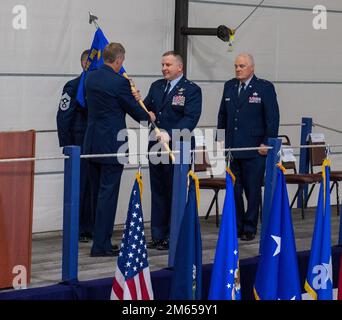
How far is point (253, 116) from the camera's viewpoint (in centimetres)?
813

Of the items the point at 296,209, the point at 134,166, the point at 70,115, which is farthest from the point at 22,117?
the point at 296,209

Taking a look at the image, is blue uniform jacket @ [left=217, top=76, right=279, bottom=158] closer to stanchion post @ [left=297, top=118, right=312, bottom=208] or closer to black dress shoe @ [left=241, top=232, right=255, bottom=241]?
black dress shoe @ [left=241, top=232, right=255, bottom=241]

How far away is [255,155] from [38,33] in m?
1.86

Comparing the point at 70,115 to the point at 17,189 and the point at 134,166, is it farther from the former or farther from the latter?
the point at 17,189

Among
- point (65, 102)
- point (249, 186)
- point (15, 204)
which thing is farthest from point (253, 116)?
point (15, 204)

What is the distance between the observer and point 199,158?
8773mm

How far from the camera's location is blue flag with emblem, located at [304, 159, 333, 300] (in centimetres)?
689

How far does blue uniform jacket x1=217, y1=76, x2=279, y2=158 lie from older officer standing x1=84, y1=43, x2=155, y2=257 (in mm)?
1112

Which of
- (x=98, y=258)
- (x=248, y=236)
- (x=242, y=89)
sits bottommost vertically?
(x=98, y=258)

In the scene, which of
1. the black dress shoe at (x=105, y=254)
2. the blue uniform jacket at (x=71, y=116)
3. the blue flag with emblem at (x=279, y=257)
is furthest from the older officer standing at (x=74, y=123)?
the blue flag with emblem at (x=279, y=257)

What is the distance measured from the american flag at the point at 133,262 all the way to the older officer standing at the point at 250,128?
1.99 m

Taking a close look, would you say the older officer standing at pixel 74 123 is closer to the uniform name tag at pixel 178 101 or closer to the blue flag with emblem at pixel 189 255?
the uniform name tag at pixel 178 101

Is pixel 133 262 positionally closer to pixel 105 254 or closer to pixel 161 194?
pixel 105 254

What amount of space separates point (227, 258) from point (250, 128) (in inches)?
78.6
